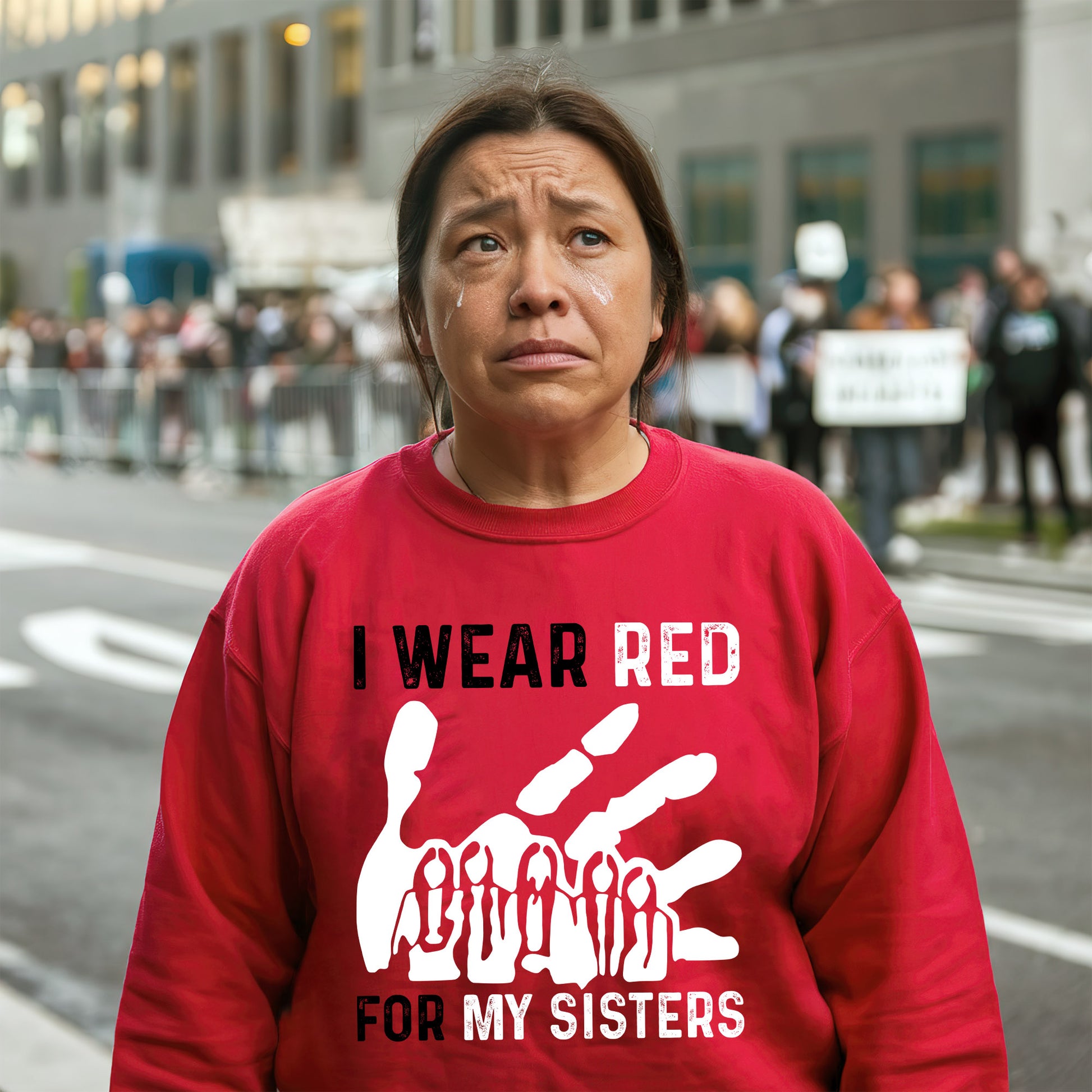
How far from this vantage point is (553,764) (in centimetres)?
174

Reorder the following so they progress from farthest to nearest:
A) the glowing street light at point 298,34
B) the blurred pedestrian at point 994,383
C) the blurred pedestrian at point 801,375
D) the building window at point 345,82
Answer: the glowing street light at point 298,34 < the building window at point 345,82 < the blurred pedestrian at point 994,383 < the blurred pedestrian at point 801,375

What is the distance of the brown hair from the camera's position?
5.96ft

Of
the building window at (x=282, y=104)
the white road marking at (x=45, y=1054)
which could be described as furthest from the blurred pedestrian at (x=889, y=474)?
the building window at (x=282, y=104)

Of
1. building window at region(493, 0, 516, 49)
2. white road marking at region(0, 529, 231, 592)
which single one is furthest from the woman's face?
building window at region(493, 0, 516, 49)

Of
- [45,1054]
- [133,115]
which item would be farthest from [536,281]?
[133,115]

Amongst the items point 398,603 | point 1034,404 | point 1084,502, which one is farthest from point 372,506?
point 1084,502

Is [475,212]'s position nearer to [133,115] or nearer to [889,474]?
[889,474]

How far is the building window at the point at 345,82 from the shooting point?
4297 centimetres

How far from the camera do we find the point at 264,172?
46031 millimetres

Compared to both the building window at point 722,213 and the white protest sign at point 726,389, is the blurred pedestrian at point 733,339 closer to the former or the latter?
the white protest sign at point 726,389

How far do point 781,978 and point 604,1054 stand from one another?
7.4 inches

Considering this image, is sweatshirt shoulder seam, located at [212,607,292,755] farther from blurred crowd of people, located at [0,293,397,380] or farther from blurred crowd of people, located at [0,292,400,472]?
blurred crowd of people, located at [0,293,397,380]

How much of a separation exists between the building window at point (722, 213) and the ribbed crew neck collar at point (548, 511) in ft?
101

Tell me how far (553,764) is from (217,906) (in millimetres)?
391
